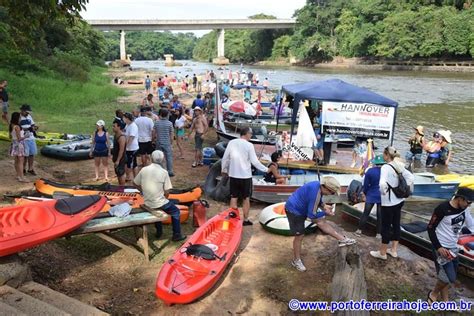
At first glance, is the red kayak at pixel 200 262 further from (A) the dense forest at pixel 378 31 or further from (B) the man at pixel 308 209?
(A) the dense forest at pixel 378 31

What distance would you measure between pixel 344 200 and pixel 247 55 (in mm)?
97113

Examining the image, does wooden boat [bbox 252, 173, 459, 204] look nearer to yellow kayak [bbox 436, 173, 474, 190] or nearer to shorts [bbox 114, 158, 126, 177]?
yellow kayak [bbox 436, 173, 474, 190]

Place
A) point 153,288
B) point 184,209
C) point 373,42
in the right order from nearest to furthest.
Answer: point 153,288 < point 184,209 < point 373,42

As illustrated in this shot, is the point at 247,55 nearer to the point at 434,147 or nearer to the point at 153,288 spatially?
the point at 434,147

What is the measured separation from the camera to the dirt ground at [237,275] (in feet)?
17.7

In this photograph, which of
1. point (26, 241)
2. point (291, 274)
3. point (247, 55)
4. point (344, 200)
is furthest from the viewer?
point (247, 55)

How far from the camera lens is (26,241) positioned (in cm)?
522

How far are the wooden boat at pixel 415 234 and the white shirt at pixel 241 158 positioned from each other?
2.82m

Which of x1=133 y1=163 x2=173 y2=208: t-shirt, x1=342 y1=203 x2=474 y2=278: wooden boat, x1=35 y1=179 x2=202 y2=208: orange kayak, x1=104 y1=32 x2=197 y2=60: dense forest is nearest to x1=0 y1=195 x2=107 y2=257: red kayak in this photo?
x1=133 y1=163 x2=173 y2=208: t-shirt

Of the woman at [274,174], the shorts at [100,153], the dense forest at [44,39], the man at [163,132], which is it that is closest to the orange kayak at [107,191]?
the shorts at [100,153]

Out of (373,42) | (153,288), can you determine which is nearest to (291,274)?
(153,288)

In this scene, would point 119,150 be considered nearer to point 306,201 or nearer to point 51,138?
point 306,201

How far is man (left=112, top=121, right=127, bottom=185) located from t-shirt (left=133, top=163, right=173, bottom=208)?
2.66 m

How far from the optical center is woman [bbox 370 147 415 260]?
6.21 metres
